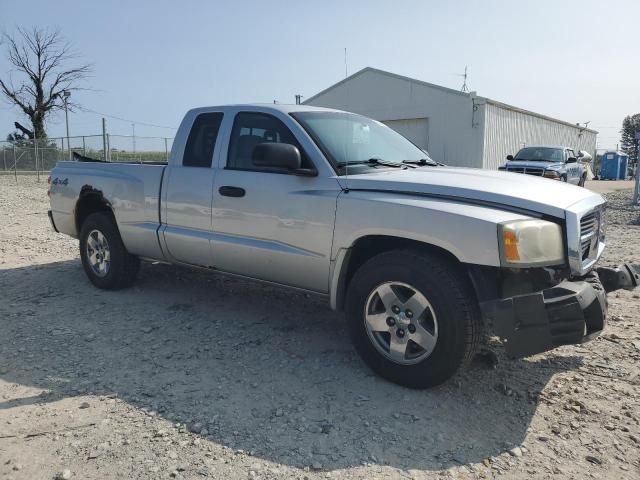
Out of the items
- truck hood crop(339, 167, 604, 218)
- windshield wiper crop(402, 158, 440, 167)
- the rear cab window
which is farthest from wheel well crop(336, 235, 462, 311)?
the rear cab window

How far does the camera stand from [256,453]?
281 centimetres

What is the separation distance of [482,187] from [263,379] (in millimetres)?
1970

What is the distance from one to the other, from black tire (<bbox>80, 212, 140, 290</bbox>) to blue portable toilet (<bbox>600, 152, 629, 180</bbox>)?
42645mm

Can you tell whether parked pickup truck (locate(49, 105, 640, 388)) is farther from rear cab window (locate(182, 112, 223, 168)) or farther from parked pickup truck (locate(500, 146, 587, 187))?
parked pickup truck (locate(500, 146, 587, 187))

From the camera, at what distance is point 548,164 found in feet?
52.3

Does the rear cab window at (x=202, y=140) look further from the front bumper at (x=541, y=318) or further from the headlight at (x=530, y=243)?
the front bumper at (x=541, y=318)

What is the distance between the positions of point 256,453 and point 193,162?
2.82 metres

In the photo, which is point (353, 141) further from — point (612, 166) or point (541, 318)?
point (612, 166)

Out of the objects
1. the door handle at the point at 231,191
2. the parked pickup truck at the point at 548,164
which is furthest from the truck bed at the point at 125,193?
the parked pickup truck at the point at 548,164

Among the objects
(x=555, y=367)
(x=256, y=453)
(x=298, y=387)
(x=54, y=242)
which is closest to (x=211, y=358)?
(x=298, y=387)

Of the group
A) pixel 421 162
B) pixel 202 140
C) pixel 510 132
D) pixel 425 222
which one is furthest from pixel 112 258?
pixel 510 132

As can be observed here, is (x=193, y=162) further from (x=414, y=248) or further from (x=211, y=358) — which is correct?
(x=414, y=248)

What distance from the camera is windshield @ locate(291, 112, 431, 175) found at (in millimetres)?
4012

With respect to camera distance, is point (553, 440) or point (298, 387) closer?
point (553, 440)
